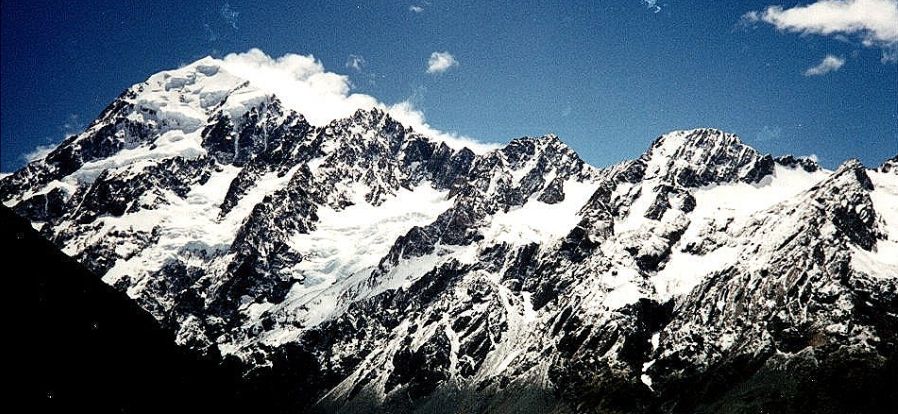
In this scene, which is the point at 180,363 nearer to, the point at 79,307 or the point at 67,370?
the point at 79,307

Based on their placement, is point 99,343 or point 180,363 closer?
point 99,343

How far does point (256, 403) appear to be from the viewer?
14075 cm

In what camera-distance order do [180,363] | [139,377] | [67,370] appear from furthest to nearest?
1. [180,363]
2. [139,377]
3. [67,370]

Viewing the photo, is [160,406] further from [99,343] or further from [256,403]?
[256,403]

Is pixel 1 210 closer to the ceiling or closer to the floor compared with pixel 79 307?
closer to the ceiling

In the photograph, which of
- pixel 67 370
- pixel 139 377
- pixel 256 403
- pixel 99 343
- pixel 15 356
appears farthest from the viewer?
pixel 256 403

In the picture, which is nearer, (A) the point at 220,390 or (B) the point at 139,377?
(B) the point at 139,377

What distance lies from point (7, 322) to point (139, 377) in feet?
82.4

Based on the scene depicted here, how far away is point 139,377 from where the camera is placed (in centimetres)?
9106

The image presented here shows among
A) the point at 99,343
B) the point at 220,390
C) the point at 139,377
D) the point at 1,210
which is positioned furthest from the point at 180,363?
the point at 1,210

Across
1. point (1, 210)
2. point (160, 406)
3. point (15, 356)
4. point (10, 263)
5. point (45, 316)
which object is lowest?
point (160, 406)

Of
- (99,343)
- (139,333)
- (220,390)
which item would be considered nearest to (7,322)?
(99,343)

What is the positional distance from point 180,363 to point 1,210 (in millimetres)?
38692

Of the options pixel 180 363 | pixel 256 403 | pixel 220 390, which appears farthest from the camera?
pixel 256 403
